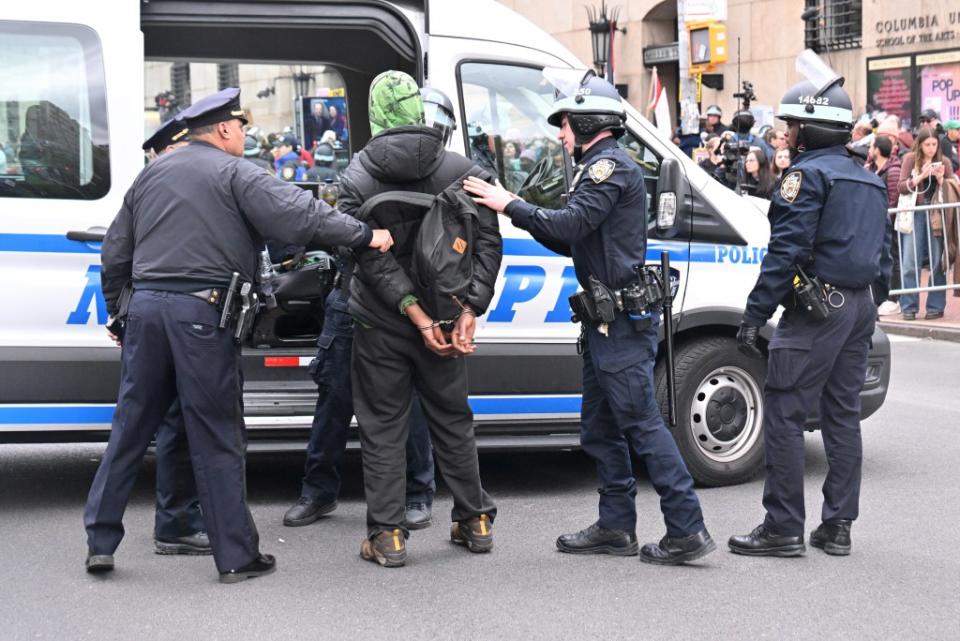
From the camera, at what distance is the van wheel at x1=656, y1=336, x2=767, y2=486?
6578 millimetres

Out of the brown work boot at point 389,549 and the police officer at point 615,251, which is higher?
the police officer at point 615,251

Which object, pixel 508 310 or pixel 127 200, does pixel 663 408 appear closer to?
pixel 508 310

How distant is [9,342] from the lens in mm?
5973

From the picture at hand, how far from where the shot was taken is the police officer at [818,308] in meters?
5.29

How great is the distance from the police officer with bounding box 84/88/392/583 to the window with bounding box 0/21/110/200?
0.90 metres

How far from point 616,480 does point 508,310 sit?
1181 millimetres

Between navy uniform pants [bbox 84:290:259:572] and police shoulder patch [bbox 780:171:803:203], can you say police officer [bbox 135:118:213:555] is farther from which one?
police shoulder patch [bbox 780:171:803:203]

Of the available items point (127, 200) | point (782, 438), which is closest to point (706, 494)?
point (782, 438)

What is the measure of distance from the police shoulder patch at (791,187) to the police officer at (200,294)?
5.07 ft

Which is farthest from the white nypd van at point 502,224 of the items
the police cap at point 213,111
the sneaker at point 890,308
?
the sneaker at point 890,308

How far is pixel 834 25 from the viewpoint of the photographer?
2534 cm

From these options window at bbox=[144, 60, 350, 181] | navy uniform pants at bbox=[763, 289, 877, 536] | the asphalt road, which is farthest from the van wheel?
window at bbox=[144, 60, 350, 181]

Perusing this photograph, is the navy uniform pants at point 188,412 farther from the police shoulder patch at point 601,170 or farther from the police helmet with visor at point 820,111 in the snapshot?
the police helmet with visor at point 820,111

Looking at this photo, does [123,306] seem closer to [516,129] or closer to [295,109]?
[516,129]
